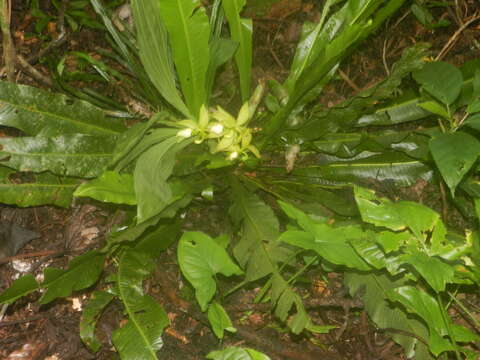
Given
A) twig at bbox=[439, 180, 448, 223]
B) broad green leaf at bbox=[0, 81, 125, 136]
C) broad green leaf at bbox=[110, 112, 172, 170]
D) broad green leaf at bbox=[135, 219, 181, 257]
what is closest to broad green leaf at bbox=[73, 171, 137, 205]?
broad green leaf at bbox=[110, 112, 172, 170]

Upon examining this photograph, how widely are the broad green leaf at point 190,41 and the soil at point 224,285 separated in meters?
0.26

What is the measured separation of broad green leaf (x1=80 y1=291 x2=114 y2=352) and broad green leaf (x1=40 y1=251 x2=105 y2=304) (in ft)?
0.23

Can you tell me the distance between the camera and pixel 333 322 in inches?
52.5

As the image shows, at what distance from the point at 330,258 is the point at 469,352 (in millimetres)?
406

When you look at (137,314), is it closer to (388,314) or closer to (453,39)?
(388,314)

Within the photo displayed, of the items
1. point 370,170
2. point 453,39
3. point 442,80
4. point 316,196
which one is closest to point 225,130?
point 316,196

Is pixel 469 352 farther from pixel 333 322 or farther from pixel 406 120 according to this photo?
pixel 406 120

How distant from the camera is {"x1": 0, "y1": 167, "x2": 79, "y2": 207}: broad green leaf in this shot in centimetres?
132

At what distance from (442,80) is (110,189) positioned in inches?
33.3

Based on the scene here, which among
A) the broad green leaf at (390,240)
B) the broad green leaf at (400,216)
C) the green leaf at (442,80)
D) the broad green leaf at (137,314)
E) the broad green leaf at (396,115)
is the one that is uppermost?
the green leaf at (442,80)

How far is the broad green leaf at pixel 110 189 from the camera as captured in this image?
1.07m

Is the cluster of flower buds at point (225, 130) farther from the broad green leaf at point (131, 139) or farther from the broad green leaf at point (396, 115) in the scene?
the broad green leaf at point (396, 115)

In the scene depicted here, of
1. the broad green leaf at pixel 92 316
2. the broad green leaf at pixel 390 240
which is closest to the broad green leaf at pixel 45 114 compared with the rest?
the broad green leaf at pixel 92 316

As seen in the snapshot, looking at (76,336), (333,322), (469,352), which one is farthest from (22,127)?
(469,352)
